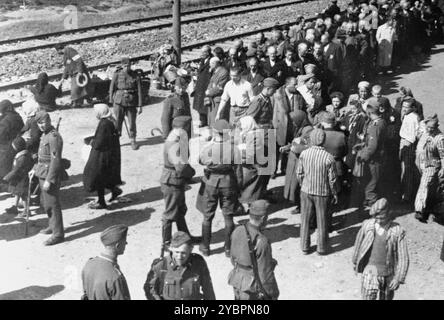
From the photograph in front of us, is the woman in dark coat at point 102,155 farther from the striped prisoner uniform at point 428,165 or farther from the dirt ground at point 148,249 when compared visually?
the striped prisoner uniform at point 428,165

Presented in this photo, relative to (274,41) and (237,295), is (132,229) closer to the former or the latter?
(237,295)

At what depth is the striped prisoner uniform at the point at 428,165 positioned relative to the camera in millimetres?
10266

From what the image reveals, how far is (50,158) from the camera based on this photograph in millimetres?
10039

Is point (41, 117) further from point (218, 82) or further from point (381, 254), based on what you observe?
point (381, 254)

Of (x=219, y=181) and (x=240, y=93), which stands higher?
(x=240, y=93)

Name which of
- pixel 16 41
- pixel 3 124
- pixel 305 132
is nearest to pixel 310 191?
pixel 305 132

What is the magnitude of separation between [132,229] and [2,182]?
254cm

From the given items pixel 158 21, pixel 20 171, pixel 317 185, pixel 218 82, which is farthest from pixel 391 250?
pixel 158 21

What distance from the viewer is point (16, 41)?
21.3m

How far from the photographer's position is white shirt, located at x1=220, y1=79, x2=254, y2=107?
1245cm

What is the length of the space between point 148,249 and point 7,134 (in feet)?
10.2

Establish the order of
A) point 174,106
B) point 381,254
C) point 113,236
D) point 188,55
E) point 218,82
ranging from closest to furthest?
point 113,236 < point 381,254 < point 174,106 < point 218,82 < point 188,55

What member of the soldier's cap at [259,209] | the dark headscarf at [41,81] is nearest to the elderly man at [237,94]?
the dark headscarf at [41,81]

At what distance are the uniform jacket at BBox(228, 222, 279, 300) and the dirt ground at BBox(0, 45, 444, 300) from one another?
1365 mm
